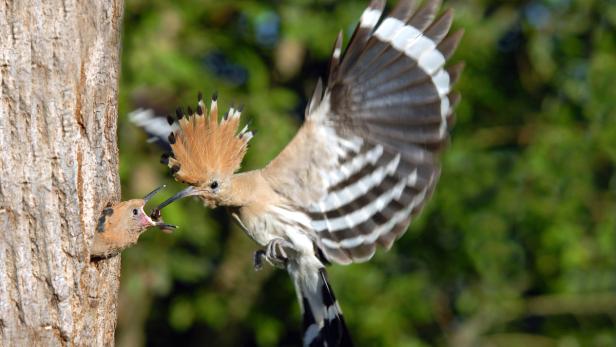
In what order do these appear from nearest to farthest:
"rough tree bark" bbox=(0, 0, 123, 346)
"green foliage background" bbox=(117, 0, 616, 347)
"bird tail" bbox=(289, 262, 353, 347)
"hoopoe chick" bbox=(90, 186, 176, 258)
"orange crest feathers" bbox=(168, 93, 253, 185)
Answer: "rough tree bark" bbox=(0, 0, 123, 346)
"hoopoe chick" bbox=(90, 186, 176, 258)
"orange crest feathers" bbox=(168, 93, 253, 185)
"bird tail" bbox=(289, 262, 353, 347)
"green foliage background" bbox=(117, 0, 616, 347)

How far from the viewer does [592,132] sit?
18.5ft

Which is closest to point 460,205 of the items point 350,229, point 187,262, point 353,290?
point 353,290

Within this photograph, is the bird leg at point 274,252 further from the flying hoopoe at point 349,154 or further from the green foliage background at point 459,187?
the green foliage background at point 459,187

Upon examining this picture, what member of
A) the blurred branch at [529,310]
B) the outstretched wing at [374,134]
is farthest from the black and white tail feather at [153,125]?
the blurred branch at [529,310]

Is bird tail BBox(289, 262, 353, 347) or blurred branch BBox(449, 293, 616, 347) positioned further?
blurred branch BBox(449, 293, 616, 347)

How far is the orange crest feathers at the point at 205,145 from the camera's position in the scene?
3289 mm

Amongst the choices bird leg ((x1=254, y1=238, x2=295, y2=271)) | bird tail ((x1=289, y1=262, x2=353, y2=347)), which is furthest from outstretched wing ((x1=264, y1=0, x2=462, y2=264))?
bird tail ((x1=289, y1=262, x2=353, y2=347))

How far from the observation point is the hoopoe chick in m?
2.70

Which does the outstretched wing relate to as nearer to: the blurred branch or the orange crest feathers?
the orange crest feathers

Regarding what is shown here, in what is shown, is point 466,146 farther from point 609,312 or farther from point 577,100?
point 609,312

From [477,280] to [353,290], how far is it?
2.83ft

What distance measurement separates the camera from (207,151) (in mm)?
3414

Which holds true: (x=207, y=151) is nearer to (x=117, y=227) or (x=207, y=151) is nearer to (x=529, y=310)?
(x=117, y=227)

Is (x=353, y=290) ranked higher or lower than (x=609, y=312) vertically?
higher
